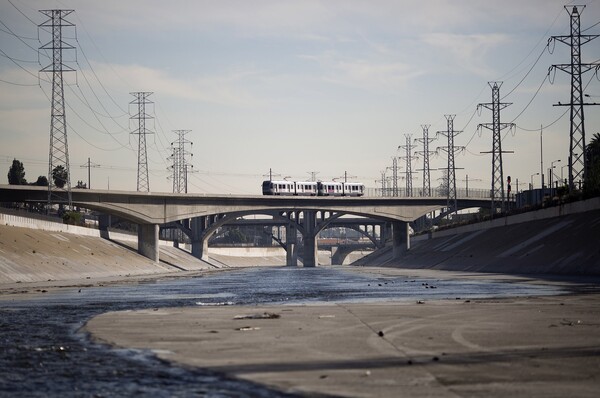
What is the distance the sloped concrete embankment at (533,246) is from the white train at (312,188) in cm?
4713

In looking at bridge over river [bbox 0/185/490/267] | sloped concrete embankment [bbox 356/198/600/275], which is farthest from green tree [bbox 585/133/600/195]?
bridge over river [bbox 0/185/490/267]

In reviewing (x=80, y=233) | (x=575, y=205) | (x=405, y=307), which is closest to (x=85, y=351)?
(x=405, y=307)

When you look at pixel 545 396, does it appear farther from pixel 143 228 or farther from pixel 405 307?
pixel 143 228

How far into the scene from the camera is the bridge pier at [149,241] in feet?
474

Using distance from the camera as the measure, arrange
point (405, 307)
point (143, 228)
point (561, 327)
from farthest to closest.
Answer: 1. point (143, 228)
2. point (405, 307)
3. point (561, 327)

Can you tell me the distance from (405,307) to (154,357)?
48.4 feet

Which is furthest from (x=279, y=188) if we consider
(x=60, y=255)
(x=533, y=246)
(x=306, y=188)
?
(x=533, y=246)

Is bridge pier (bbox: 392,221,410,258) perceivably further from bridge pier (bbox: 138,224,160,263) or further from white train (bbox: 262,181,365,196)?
bridge pier (bbox: 138,224,160,263)

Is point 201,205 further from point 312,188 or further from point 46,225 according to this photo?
point 46,225

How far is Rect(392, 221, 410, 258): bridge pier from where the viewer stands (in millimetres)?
176250

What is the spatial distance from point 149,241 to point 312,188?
45944mm

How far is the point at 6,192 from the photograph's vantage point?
12744 cm

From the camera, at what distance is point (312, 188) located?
599ft

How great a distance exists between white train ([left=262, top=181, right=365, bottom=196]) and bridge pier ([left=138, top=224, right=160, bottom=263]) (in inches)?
1411
